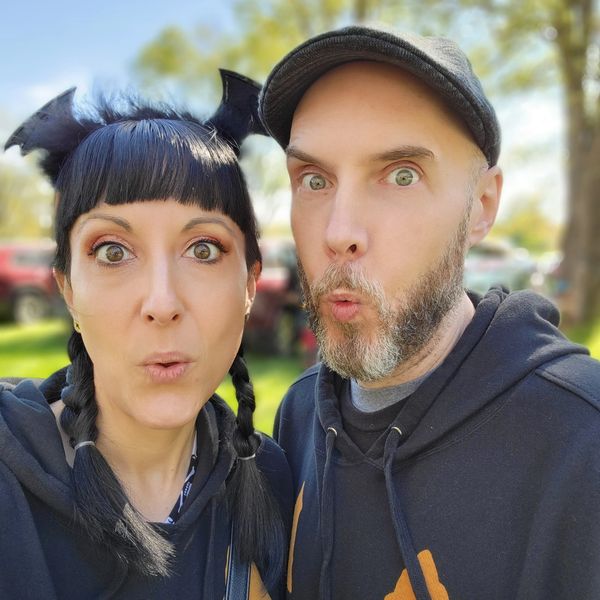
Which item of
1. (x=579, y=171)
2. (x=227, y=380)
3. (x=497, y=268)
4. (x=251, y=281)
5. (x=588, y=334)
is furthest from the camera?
(x=497, y=268)

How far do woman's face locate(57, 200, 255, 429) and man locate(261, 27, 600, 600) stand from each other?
0.31 meters

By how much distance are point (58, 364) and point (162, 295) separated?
9450 mm

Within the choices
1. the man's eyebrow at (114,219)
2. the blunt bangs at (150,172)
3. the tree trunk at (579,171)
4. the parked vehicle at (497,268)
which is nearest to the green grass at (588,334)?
the tree trunk at (579,171)

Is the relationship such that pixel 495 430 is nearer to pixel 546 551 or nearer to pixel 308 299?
pixel 546 551

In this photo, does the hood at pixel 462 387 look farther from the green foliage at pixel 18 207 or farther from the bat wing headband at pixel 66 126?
the green foliage at pixel 18 207

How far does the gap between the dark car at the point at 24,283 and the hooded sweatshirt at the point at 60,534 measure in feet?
48.7

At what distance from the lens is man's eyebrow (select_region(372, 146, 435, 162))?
1.81 metres

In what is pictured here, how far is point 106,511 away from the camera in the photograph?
67.8 inches

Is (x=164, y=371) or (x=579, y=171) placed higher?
(x=579, y=171)

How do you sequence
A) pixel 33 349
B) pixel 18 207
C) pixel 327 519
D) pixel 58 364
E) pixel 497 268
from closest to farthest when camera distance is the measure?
pixel 327 519 → pixel 58 364 → pixel 33 349 → pixel 497 268 → pixel 18 207

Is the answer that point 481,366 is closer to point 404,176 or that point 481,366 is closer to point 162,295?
point 404,176

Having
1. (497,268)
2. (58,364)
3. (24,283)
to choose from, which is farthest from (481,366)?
(24,283)

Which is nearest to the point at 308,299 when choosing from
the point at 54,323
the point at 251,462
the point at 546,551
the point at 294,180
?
the point at 294,180

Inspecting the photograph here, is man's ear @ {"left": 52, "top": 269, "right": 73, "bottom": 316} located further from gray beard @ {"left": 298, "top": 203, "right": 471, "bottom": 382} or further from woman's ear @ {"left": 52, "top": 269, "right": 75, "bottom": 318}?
gray beard @ {"left": 298, "top": 203, "right": 471, "bottom": 382}
